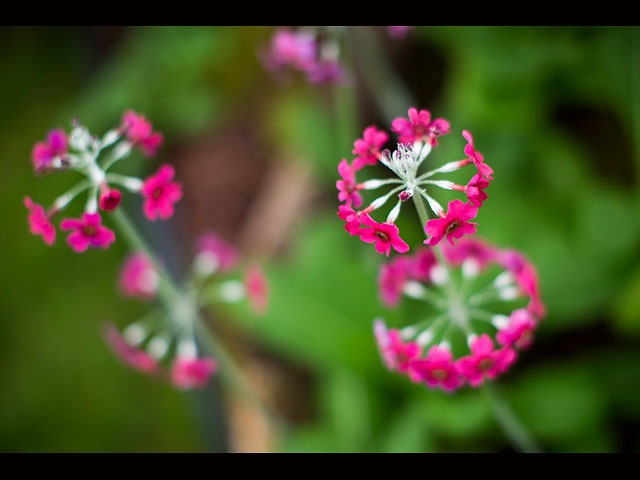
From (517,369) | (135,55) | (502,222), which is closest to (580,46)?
(502,222)

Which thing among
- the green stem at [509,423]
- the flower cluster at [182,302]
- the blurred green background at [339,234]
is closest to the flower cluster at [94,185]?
the flower cluster at [182,302]

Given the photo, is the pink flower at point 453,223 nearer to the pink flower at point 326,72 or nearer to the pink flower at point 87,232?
the pink flower at point 87,232

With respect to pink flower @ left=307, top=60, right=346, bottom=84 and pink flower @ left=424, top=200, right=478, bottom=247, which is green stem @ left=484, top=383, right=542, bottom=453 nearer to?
pink flower @ left=424, top=200, right=478, bottom=247

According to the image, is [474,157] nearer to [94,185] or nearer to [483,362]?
[483,362]

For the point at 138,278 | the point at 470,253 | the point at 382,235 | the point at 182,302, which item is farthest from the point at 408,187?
the point at 138,278

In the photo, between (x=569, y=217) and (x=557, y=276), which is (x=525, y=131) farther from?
(x=557, y=276)

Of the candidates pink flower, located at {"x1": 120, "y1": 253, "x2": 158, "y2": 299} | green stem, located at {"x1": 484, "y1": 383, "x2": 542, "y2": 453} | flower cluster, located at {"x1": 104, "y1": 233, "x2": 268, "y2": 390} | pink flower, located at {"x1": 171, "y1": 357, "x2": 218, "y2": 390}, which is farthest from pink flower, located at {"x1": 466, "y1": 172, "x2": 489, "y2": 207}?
pink flower, located at {"x1": 120, "y1": 253, "x2": 158, "y2": 299}
